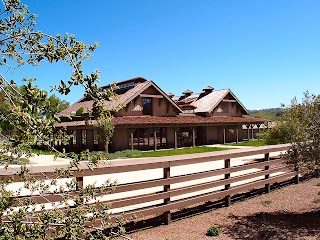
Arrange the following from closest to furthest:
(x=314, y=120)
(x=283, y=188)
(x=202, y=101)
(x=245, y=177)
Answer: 1. (x=314, y=120)
2. (x=245, y=177)
3. (x=283, y=188)
4. (x=202, y=101)

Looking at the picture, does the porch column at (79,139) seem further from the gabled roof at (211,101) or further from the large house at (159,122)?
the gabled roof at (211,101)

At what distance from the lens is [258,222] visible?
6.89 meters

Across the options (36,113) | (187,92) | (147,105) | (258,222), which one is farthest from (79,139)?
(36,113)

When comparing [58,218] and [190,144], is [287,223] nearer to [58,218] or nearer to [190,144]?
[58,218]

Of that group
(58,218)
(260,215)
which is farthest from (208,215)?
(58,218)

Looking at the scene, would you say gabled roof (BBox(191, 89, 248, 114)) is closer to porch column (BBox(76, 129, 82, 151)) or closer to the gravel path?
porch column (BBox(76, 129, 82, 151))

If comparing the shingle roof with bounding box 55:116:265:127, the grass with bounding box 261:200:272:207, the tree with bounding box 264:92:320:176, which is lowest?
the grass with bounding box 261:200:272:207

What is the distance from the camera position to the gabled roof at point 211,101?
128 ft

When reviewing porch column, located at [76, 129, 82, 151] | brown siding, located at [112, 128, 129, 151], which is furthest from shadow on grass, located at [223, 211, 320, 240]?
porch column, located at [76, 129, 82, 151]

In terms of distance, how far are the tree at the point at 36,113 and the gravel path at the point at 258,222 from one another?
3.98 m

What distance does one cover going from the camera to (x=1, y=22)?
7.80 feet

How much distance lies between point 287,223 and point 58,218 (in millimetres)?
6146

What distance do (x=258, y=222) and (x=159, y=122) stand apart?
74.9 ft

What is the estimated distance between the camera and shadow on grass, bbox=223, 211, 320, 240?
6.09 meters
